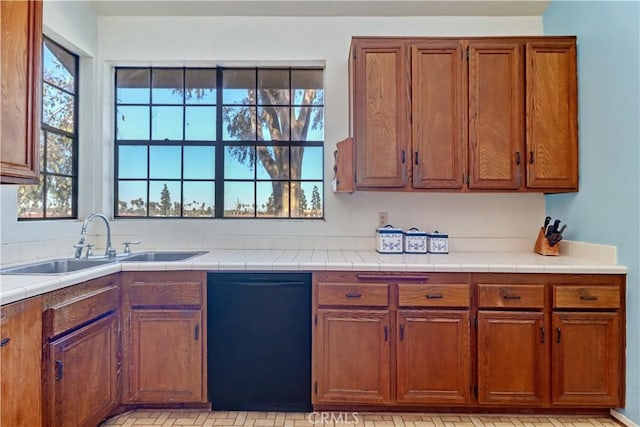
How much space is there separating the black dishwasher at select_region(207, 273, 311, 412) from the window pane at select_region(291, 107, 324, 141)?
1.29 m

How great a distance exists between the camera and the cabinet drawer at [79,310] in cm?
165

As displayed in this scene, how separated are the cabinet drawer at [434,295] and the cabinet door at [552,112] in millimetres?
975

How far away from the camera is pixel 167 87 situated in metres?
3.01

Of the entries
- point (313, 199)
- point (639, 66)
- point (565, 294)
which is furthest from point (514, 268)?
point (313, 199)

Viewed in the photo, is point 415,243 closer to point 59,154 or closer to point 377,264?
point 377,264

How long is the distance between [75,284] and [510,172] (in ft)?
8.65

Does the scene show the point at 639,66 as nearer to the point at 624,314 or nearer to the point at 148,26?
the point at 624,314

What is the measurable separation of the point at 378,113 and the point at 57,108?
228 cm

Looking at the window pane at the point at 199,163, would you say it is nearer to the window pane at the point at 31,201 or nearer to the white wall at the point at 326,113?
the white wall at the point at 326,113

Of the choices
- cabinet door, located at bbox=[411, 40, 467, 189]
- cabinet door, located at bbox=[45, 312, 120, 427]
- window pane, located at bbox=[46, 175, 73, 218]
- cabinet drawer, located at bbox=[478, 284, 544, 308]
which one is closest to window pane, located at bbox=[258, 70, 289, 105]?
cabinet door, located at bbox=[411, 40, 467, 189]

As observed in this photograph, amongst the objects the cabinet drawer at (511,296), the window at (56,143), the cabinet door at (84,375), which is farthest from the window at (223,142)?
the cabinet drawer at (511,296)

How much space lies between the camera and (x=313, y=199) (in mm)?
3002

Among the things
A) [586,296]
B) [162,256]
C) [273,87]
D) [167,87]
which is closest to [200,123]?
[167,87]

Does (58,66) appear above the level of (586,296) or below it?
above
